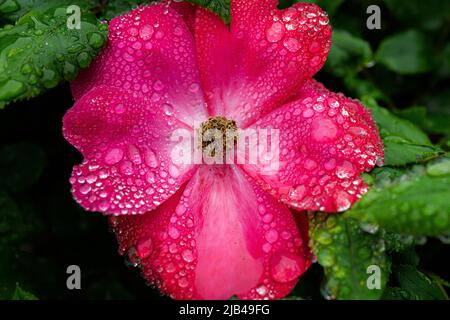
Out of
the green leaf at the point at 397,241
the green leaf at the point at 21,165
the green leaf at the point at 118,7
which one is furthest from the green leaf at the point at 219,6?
the green leaf at the point at 21,165

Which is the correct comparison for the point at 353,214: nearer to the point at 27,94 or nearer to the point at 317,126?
the point at 317,126

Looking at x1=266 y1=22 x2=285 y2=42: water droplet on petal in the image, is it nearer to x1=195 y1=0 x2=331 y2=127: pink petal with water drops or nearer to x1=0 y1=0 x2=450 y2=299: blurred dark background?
x1=195 y1=0 x2=331 y2=127: pink petal with water drops

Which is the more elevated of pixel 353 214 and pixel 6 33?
pixel 6 33

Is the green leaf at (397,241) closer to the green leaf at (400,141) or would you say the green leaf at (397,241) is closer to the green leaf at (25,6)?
the green leaf at (400,141)

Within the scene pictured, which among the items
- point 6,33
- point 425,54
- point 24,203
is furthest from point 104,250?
point 425,54

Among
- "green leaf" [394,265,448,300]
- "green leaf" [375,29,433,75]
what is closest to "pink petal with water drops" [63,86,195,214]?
"green leaf" [394,265,448,300]

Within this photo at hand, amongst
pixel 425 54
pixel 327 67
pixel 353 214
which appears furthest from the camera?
pixel 425 54
